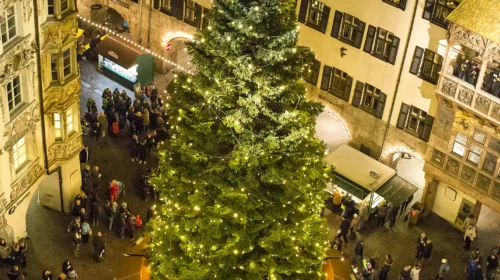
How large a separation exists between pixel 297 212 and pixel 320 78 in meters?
16.0

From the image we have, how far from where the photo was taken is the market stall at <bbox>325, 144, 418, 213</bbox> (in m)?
48.5

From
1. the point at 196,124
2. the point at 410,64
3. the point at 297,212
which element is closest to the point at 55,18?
the point at 196,124

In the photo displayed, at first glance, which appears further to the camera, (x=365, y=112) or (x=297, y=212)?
(x=365, y=112)

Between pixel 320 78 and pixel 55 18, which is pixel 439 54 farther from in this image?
pixel 55 18

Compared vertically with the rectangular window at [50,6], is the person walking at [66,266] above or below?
below

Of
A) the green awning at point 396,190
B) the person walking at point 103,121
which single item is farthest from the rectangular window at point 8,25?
the green awning at point 396,190

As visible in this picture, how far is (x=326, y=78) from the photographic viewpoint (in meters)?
51.4

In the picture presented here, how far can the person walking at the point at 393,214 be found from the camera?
48750 millimetres

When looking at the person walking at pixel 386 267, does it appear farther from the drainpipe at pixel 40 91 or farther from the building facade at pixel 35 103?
the drainpipe at pixel 40 91

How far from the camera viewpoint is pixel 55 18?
41.3 m

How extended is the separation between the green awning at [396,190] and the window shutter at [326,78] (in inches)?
230

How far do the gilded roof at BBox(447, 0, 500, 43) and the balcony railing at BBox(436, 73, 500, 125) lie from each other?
306cm

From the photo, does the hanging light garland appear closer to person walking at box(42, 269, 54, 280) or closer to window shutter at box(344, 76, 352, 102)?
window shutter at box(344, 76, 352, 102)

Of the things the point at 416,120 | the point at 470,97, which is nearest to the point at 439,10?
the point at 470,97
